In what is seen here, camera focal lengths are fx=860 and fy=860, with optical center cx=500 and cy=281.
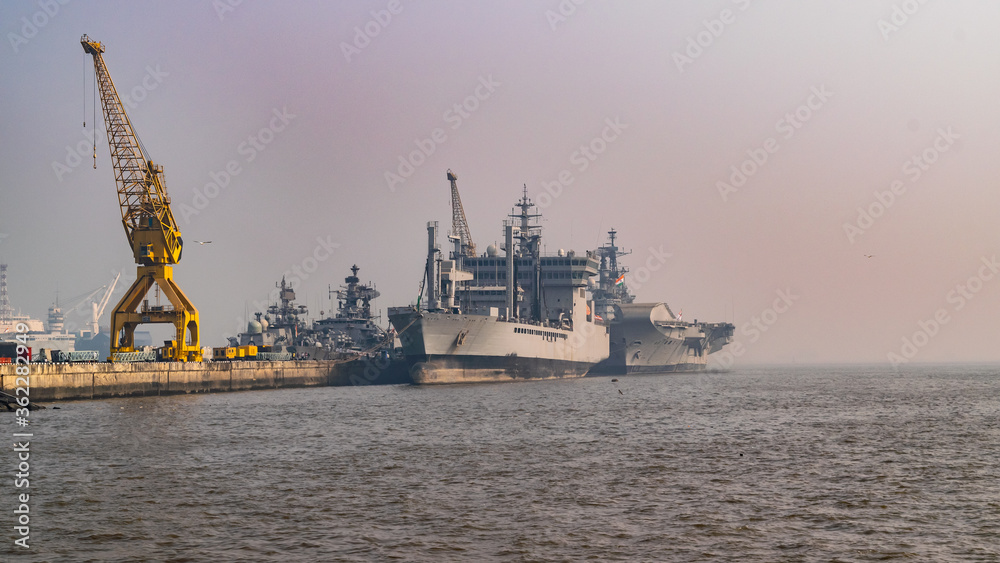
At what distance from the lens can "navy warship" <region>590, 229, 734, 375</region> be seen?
432ft

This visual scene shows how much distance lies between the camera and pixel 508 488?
25.9 metres

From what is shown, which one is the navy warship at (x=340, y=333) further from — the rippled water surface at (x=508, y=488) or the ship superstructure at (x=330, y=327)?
the rippled water surface at (x=508, y=488)

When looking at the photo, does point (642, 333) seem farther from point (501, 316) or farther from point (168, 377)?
point (168, 377)

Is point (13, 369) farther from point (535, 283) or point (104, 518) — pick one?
point (535, 283)

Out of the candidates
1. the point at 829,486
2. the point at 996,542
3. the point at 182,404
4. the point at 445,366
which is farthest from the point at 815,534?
the point at 445,366

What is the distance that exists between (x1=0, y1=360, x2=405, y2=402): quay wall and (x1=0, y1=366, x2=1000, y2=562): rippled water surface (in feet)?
42.1

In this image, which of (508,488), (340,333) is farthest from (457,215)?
(508,488)

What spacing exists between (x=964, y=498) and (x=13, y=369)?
56952 mm

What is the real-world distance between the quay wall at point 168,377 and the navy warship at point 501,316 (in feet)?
43.0

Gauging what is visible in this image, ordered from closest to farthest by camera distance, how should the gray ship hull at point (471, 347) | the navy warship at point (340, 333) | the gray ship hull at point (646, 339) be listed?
the gray ship hull at point (471, 347) < the navy warship at point (340, 333) < the gray ship hull at point (646, 339)

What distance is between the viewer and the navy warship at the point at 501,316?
270 feet

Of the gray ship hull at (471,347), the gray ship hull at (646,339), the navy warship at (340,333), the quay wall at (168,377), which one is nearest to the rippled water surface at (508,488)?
the quay wall at (168,377)

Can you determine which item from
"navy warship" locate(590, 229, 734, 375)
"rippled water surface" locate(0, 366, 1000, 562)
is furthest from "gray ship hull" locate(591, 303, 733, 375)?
"rippled water surface" locate(0, 366, 1000, 562)

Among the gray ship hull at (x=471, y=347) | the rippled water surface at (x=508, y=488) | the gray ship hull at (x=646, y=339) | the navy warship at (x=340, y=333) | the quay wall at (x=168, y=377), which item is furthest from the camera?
the gray ship hull at (x=646, y=339)
